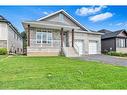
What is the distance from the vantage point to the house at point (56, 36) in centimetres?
1953

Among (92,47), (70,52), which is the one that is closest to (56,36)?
(70,52)

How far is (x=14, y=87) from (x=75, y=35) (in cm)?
1813

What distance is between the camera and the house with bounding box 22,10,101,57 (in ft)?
64.1

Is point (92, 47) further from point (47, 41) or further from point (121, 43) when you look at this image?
point (47, 41)

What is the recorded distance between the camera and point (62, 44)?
68.0 ft

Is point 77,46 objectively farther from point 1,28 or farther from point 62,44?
point 1,28

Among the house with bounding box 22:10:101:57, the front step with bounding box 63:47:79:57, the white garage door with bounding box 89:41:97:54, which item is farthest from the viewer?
the white garage door with bounding box 89:41:97:54

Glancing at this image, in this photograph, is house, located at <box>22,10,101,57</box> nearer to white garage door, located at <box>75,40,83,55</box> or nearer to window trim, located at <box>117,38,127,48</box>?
white garage door, located at <box>75,40,83,55</box>

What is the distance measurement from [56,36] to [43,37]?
1.71 m

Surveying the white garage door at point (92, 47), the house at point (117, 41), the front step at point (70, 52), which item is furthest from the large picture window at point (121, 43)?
the front step at point (70, 52)

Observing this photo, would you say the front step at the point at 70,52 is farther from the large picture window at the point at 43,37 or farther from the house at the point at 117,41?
the house at the point at 117,41

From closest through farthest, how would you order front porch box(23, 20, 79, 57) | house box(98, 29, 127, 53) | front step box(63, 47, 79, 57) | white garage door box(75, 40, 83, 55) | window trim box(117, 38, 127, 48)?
front porch box(23, 20, 79, 57), front step box(63, 47, 79, 57), white garage door box(75, 40, 83, 55), house box(98, 29, 127, 53), window trim box(117, 38, 127, 48)

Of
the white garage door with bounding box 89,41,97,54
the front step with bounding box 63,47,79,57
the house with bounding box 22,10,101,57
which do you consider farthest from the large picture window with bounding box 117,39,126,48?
the front step with bounding box 63,47,79,57

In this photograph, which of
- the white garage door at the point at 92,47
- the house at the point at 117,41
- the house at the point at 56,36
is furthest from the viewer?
the house at the point at 117,41
